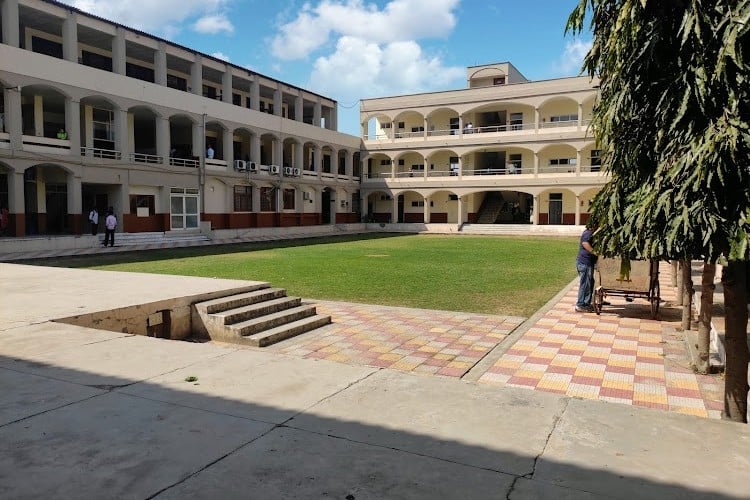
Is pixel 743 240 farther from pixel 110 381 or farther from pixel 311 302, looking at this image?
pixel 311 302

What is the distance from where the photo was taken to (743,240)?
319cm

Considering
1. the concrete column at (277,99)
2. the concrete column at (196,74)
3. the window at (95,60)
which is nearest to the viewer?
the window at (95,60)

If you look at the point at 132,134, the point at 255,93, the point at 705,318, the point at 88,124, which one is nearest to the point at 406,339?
the point at 705,318

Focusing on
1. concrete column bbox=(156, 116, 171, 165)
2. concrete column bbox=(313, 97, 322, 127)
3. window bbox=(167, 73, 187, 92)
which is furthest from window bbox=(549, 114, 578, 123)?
concrete column bbox=(156, 116, 171, 165)

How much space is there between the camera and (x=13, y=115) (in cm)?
2027

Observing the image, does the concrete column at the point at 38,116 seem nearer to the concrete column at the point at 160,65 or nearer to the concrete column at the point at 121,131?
the concrete column at the point at 121,131

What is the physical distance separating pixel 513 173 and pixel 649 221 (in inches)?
1475

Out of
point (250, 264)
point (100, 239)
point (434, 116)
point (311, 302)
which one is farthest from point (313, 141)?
point (311, 302)

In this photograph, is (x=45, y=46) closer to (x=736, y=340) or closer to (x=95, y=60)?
(x=95, y=60)

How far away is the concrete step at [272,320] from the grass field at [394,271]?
192 centimetres

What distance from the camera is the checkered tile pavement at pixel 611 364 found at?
5234mm

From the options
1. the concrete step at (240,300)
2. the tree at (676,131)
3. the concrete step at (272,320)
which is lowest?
the concrete step at (272,320)

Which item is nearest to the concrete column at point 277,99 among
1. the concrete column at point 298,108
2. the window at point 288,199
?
the concrete column at point 298,108

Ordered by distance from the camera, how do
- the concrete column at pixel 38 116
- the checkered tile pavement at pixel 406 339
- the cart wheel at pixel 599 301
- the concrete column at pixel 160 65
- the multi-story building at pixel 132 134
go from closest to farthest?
1. the checkered tile pavement at pixel 406 339
2. the cart wheel at pixel 599 301
3. the multi-story building at pixel 132 134
4. the concrete column at pixel 38 116
5. the concrete column at pixel 160 65
